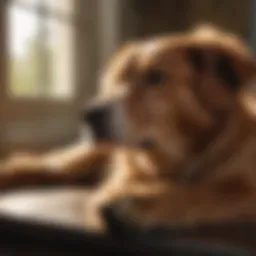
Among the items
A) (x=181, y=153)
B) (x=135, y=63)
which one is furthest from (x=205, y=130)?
(x=135, y=63)

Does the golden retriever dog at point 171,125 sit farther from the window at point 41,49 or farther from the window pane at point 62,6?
the window pane at point 62,6

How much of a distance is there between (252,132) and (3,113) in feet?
3.60

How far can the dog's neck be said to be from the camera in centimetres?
141

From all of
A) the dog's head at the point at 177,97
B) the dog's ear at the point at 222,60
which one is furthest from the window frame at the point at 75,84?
the dog's ear at the point at 222,60

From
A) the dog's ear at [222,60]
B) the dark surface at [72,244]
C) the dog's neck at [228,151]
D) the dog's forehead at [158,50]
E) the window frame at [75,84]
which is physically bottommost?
the dark surface at [72,244]

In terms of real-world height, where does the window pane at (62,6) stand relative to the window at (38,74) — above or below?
above

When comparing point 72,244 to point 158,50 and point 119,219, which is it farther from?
point 158,50

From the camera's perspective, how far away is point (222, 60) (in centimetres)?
146

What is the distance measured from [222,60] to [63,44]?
3.93 feet

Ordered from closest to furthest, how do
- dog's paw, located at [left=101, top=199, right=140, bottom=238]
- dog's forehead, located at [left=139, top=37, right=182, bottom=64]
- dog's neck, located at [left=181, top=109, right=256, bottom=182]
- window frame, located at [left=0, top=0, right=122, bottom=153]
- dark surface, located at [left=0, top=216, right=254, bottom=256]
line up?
dark surface, located at [left=0, top=216, right=254, bottom=256], dog's paw, located at [left=101, top=199, right=140, bottom=238], dog's neck, located at [left=181, top=109, right=256, bottom=182], dog's forehead, located at [left=139, top=37, right=182, bottom=64], window frame, located at [left=0, top=0, right=122, bottom=153]

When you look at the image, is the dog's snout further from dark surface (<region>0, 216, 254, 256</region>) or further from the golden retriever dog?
dark surface (<region>0, 216, 254, 256</region>)

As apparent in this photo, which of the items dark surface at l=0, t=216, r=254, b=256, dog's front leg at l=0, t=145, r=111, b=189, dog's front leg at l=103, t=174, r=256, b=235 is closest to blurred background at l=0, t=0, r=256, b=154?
dog's front leg at l=0, t=145, r=111, b=189

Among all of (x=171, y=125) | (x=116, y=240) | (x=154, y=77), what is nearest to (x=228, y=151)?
(x=171, y=125)

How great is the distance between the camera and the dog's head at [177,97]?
1465 mm
